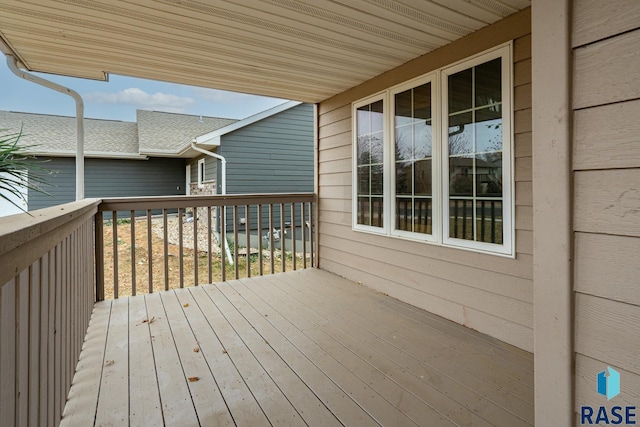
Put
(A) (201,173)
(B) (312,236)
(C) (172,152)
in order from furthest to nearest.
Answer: (C) (172,152)
(A) (201,173)
(B) (312,236)

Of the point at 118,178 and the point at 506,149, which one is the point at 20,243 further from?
the point at 118,178

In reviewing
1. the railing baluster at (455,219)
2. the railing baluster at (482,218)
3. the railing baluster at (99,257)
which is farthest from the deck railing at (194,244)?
the railing baluster at (482,218)

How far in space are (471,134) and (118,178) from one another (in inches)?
439

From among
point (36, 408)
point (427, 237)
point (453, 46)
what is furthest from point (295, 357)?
point (453, 46)

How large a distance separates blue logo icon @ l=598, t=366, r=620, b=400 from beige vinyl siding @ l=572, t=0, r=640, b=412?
11mm

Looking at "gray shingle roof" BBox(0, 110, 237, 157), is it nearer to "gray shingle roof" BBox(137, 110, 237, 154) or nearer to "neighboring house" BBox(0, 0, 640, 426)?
"gray shingle roof" BBox(137, 110, 237, 154)

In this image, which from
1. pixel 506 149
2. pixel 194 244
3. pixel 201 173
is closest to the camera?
pixel 506 149

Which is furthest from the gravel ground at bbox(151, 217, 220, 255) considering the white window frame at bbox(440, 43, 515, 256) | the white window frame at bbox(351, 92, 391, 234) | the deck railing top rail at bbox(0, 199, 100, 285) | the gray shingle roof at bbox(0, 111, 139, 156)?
the deck railing top rail at bbox(0, 199, 100, 285)

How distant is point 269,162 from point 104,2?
6.39 m

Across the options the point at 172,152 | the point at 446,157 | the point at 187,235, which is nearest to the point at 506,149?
the point at 446,157

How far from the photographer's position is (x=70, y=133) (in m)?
10.7

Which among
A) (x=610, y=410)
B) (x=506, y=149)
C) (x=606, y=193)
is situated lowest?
(x=610, y=410)

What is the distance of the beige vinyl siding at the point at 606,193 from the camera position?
83 centimetres

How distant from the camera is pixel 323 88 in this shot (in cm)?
413
